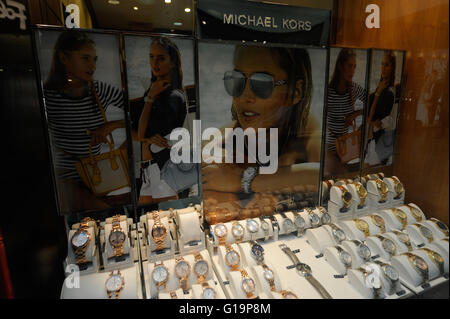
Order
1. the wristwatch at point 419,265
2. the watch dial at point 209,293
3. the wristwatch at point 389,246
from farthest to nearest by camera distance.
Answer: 1. the wristwatch at point 389,246
2. the wristwatch at point 419,265
3. the watch dial at point 209,293

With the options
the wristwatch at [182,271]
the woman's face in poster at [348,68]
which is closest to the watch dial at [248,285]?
the wristwatch at [182,271]

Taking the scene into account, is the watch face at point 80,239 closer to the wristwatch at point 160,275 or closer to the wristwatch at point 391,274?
the wristwatch at point 160,275

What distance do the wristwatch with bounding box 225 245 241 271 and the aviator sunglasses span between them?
1.51 metres

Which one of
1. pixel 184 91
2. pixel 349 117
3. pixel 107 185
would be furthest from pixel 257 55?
pixel 107 185

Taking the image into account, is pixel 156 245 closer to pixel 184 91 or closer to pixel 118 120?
pixel 118 120

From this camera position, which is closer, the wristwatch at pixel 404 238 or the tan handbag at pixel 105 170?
the tan handbag at pixel 105 170

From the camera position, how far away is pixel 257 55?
8.29ft

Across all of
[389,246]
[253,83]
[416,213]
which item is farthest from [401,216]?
[253,83]

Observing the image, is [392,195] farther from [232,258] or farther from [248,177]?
[232,258]

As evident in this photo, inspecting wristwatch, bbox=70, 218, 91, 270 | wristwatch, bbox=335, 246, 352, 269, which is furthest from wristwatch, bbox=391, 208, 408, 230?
wristwatch, bbox=70, 218, 91, 270

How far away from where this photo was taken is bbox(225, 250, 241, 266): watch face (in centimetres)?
224

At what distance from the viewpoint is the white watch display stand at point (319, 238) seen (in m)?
2.52

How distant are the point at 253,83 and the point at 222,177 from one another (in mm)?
1022

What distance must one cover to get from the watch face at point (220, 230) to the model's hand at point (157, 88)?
4.57ft
